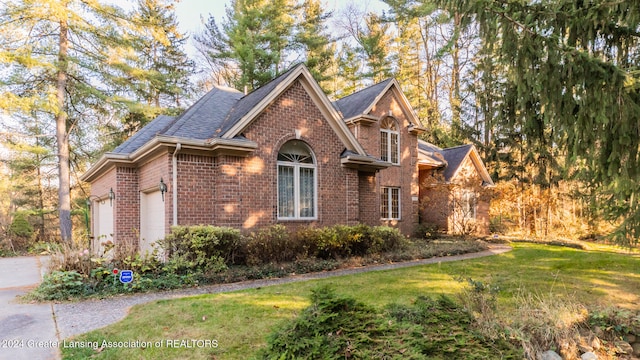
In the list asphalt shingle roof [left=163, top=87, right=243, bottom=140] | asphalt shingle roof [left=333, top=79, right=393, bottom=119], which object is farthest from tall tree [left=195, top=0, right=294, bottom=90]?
asphalt shingle roof [left=163, top=87, right=243, bottom=140]

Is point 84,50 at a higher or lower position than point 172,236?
higher

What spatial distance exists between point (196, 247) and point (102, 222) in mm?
7694

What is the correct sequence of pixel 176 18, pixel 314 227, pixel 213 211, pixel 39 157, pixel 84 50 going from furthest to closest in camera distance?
pixel 176 18
pixel 39 157
pixel 84 50
pixel 314 227
pixel 213 211

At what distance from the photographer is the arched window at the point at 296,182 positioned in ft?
34.7

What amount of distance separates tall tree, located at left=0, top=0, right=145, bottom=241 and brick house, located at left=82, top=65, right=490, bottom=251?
4.22m

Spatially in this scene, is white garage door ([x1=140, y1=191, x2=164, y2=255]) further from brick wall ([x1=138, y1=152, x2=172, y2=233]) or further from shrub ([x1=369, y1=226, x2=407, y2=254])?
shrub ([x1=369, y1=226, x2=407, y2=254])

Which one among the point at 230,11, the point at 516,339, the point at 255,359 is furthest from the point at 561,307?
the point at 230,11

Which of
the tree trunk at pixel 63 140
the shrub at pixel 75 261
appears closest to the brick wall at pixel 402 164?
the shrub at pixel 75 261

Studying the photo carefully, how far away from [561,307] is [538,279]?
429cm

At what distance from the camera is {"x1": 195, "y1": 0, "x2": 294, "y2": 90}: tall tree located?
22.6m

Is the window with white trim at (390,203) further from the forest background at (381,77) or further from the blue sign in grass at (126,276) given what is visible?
the blue sign in grass at (126,276)

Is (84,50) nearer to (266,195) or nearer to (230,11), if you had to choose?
(230,11)

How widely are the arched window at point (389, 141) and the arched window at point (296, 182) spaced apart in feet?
20.7

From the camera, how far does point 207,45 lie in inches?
1006
